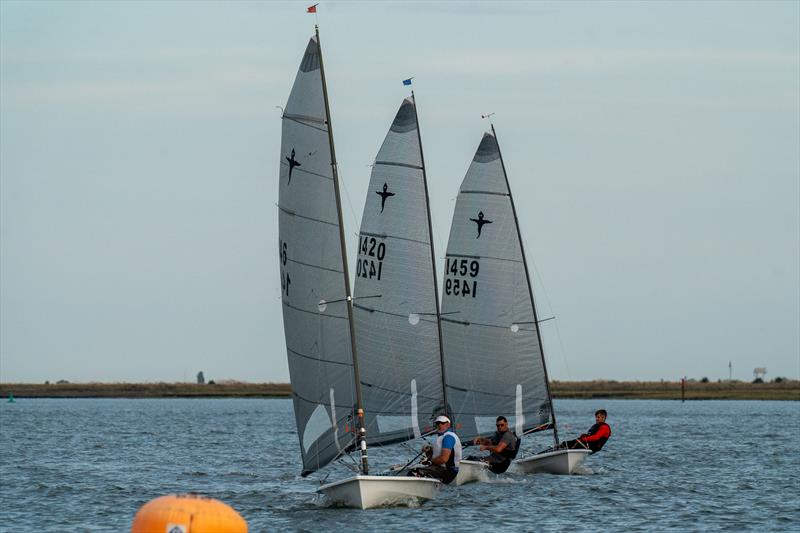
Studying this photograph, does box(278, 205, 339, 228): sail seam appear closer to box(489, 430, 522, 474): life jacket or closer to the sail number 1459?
box(489, 430, 522, 474): life jacket

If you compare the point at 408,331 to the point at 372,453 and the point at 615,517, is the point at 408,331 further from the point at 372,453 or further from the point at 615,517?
the point at 372,453

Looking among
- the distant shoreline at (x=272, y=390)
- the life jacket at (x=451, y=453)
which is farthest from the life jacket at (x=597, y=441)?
the distant shoreline at (x=272, y=390)

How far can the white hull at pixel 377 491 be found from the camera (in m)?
28.6

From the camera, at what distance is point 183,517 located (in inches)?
746

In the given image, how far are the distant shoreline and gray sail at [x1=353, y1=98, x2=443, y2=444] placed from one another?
343 ft

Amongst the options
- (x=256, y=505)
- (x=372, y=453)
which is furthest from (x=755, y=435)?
(x=256, y=505)

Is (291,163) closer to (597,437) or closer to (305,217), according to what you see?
(305,217)

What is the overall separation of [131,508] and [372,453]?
23223mm

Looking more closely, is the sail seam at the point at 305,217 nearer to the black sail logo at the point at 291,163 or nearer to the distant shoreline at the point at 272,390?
the black sail logo at the point at 291,163

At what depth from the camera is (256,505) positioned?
33.4m

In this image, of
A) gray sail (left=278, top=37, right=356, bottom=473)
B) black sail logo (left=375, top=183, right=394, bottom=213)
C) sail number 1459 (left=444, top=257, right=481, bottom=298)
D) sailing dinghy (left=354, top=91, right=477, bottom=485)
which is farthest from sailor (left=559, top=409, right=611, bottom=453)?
gray sail (left=278, top=37, right=356, bottom=473)

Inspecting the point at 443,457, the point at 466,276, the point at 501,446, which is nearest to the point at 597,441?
the point at 501,446

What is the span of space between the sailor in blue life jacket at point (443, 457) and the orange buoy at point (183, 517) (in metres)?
12.2

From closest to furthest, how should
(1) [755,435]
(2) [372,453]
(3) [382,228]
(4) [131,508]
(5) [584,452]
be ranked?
(4) [131,508] < (3) [382,228] < (5) [584,452] < (2) [372,453] < (1) [755,435]
